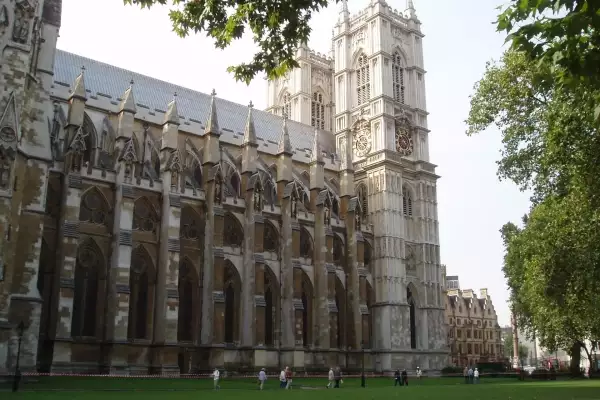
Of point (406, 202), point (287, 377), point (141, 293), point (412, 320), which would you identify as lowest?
point (287, 377)

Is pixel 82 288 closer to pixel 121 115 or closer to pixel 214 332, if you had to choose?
pixel 214 332

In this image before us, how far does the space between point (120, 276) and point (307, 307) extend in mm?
15508

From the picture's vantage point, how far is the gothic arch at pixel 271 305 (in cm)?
4122

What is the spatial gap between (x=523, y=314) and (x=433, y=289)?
8.01 metres

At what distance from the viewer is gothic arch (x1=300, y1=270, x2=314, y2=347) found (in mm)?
43281

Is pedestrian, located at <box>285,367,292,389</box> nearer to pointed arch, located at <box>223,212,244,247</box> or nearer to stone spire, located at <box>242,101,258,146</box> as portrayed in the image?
pointed arch, located at <box>223,212,244,247</box>

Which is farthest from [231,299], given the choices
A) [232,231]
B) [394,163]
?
[394,163]

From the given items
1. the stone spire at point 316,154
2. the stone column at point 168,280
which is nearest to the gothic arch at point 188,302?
the stone column at point 168,280

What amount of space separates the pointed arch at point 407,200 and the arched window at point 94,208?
24991 mm

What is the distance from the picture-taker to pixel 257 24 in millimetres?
11359

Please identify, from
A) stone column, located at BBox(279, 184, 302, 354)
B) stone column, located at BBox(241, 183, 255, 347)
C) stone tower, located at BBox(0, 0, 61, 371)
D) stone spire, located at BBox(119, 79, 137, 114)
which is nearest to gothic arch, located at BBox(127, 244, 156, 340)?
stone column, located at BBox(241, 183, 255, 347)

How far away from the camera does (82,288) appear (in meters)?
33.3

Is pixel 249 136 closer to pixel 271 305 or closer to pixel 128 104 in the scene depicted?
pixel 128 104

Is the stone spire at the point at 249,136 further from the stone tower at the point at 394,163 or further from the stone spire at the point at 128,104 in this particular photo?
the stone tower at the point at 394,163
